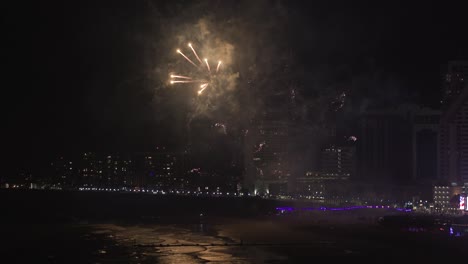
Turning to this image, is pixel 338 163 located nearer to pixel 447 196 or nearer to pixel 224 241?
pixel 447 196

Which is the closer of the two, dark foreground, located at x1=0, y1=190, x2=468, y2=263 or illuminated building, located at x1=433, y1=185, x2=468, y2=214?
dark foreground, located at x1=0, y1=190, x2=468, y2=263

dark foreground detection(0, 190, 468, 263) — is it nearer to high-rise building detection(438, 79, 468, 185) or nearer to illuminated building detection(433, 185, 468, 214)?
illuminated building detection(433, 185, 468, 214)

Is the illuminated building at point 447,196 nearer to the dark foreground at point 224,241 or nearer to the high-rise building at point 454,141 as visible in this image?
the high-rise building at point 454,141

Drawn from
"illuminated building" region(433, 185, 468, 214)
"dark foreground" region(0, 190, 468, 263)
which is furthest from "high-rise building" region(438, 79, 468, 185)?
"dark foreground" region(0, 190, 468, 263)

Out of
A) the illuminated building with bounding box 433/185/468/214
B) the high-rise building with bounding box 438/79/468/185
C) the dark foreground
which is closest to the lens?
the dark foreground

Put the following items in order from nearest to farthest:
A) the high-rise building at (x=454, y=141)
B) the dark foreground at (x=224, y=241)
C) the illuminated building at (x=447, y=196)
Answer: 1. the dark foreground at (x=224, y=241)
2. the illuminated building at (x=447, y=196)
3. the high-rise building at (x=454, y=141)

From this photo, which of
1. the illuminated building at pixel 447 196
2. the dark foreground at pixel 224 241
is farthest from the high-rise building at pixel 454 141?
the dark foreground at pixel 224 241

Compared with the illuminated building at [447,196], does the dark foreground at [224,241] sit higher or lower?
lower

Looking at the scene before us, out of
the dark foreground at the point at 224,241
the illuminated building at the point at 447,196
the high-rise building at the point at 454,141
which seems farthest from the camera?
the high-rise building at the point at 454,141

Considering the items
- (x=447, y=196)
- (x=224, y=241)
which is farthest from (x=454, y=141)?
(x=224, y=241)

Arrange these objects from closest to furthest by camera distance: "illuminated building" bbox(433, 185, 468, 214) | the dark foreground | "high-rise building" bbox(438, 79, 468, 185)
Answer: the dark foreground < "illuminated building" bbox(433, 185, 468, 214) < "high-rise building" bbox(438, 79, 468, 185)

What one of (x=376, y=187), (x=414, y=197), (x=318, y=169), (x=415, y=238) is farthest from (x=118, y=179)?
(x=415, y=238)
